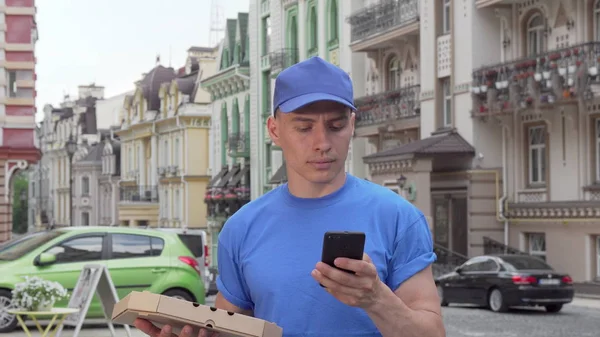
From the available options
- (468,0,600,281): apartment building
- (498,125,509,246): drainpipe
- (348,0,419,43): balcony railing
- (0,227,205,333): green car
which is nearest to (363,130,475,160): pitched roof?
(468,0,600,281): apartment building

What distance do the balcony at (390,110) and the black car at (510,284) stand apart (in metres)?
13.6

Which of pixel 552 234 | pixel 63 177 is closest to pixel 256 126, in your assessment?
pixel 552 234

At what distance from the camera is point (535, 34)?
114 feet

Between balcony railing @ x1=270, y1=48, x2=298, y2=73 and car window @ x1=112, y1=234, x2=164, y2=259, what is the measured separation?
107ft

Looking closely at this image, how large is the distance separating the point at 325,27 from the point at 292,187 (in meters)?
45.4

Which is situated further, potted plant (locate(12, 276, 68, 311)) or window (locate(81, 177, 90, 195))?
window (locate(81, 177, 90, 195))

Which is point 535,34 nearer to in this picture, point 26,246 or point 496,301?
point 496,301

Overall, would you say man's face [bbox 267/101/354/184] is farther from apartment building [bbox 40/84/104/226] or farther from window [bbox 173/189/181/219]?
apartment building [bbox 40/84/104/226]

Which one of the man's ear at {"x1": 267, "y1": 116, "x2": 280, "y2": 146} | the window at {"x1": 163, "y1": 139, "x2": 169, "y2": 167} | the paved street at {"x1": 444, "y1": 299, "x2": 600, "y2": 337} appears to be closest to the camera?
the man's ear at {"x1": 267, "y1": 116, "x2": 280, "y2": 146}

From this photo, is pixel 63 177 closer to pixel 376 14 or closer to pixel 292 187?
pixel 376 14

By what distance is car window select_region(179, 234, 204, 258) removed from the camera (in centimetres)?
2556

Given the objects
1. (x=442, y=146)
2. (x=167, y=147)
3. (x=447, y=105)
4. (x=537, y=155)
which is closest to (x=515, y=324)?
(x=537, y=155)

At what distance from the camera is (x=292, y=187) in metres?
4.15

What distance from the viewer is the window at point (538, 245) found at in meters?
34.6
